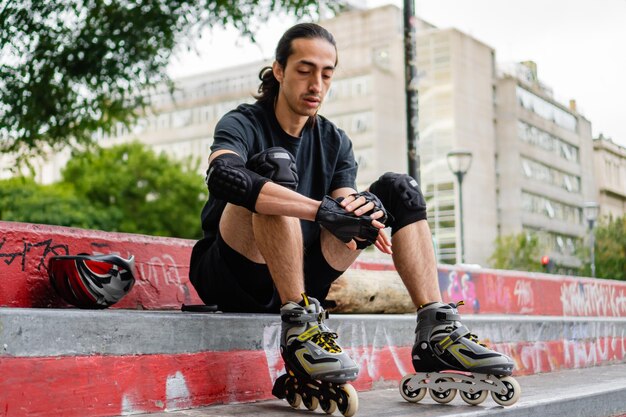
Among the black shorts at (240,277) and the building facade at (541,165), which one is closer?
the black shorts at (240,277)

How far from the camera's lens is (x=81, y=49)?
1033cm

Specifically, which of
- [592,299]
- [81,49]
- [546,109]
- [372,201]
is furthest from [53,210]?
[546,109]

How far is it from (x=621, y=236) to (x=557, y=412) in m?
49.2

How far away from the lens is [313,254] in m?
3.50

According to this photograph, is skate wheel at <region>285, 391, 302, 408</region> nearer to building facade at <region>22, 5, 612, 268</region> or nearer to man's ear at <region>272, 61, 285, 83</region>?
man's ear at <region>272, 61, 285, 83</region>

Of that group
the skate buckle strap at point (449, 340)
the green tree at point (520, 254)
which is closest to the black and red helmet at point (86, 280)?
the skate buckle strap at point (449, 340)

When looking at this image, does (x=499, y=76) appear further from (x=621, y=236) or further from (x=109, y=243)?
(x=109, y=243)

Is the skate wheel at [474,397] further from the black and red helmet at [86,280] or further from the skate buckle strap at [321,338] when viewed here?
the black and red helmet at [86,280]

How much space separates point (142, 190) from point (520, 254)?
28546 mm

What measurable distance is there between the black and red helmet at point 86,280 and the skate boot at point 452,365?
54.2 inches

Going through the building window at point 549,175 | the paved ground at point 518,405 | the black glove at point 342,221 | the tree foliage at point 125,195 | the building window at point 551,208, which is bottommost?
the paved ground at point 518,405

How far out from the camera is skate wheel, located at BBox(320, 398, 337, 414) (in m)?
3.01

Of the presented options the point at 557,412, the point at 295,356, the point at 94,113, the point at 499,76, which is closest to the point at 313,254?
the point at 295,356

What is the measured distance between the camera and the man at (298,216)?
307 cm
